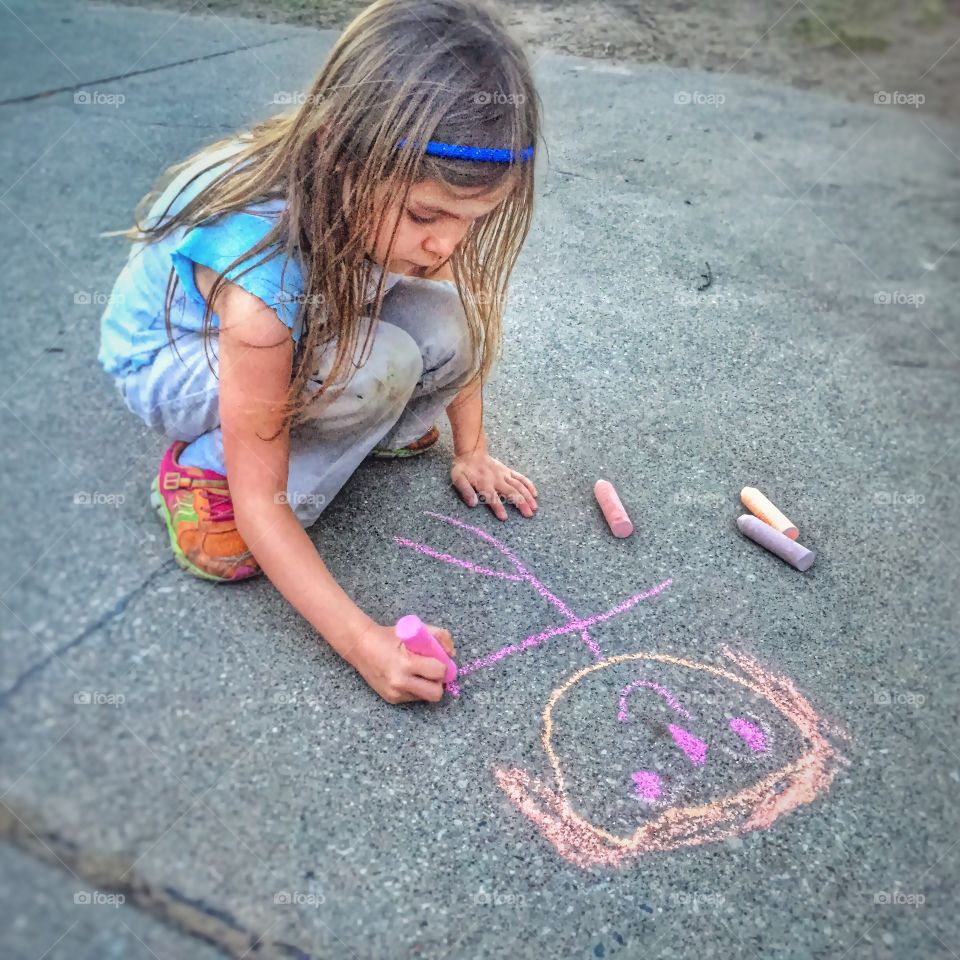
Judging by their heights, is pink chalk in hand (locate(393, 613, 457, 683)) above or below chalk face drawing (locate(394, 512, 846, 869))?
above

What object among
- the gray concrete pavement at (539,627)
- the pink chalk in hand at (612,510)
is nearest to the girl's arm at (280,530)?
the gray concrete pavement at (539,627)

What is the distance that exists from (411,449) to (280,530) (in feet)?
2.33

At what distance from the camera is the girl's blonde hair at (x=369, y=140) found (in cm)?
150

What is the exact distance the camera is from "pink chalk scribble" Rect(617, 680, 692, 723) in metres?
1.86

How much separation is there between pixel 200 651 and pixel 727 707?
3.75ft

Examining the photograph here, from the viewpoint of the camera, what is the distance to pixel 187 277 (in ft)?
5.69

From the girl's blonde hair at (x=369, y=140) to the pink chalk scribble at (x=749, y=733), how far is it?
1.13 m

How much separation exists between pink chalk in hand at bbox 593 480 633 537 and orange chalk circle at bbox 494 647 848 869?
473 mm

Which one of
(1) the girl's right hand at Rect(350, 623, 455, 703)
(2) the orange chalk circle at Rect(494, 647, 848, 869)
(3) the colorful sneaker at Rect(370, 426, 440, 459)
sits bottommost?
(2) the orange chalk circle at Rect(494, 647, 848, 869)

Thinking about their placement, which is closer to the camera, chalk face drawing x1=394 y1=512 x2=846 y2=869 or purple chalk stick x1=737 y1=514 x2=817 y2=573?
chalk face drawing x1=394 y1=512 x2=846 y2=869

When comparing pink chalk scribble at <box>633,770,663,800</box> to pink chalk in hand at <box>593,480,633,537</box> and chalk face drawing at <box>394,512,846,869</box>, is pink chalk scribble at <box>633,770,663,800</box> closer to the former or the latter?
chalk face drawing at <box>394,512,846,869</box>

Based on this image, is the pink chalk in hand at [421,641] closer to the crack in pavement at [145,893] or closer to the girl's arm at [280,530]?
the girl's arm at [280,530]

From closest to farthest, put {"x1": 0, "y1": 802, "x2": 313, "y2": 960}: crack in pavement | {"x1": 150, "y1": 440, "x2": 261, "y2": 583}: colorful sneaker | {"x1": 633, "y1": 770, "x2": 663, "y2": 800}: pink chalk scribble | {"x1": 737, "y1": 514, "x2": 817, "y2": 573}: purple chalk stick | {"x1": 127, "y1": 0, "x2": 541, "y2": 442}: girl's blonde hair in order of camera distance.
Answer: {"x1": 0, "y1": 802, "x2": 313, "y2": 960}: crack in pavement
{"x1": 127, "y1": 0, "x2": 541, "y2": 442}: girl's blonde hair
{"x1": 633, "y1": 770, "x2": 663, "y2": 800}: pink chalk scribble
{"x1": 150, "y1": 440, "x2": 261, "y2": 583}: colorful sneaker
{"x1": 737, "y1": 514, "x2": 817, "y2": 573}: purple chalk stick

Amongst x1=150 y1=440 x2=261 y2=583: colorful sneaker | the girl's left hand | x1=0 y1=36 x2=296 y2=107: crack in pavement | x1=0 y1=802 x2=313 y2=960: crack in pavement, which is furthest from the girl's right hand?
x1=0 y1=36 x2=296 y2=107: crack in pavement
